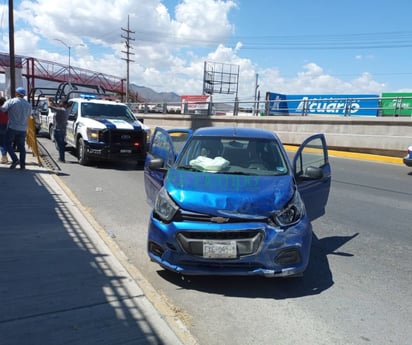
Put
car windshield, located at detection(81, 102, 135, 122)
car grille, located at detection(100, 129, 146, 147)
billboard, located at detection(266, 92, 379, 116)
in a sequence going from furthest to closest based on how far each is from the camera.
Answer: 1. billboard, located at detection(266, 92, 379, 116)
2. car windshield, located at detection(81, 102, 135, 122)
3. car grille, located at detection(100, 129, 146, 147)

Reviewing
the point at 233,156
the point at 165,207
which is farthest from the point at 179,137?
the point at 165,207

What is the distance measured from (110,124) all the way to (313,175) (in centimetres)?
831

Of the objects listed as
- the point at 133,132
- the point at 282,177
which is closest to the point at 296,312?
the point at 282,177

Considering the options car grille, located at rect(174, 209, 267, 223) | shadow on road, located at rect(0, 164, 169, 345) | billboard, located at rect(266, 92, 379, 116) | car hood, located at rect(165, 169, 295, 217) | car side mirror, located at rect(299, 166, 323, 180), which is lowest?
shadow on road, located at rect(0, 164, 169, 345)

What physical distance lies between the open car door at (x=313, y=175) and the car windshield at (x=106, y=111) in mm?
8258

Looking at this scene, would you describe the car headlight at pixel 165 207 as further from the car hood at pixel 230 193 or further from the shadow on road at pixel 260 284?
the shadow on road at pixel 260 284

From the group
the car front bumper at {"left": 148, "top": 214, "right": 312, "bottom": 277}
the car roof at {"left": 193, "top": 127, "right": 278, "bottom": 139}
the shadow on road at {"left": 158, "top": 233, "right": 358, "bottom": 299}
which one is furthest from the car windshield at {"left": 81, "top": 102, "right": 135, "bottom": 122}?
the car front bumper at {"left": 148, "top": 214, "right": 312, "bottom": 277}

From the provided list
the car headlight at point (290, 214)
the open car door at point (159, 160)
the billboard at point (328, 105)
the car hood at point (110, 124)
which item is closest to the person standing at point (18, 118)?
the car hood at point (110, 124)

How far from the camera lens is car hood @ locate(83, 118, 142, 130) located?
12000 mm

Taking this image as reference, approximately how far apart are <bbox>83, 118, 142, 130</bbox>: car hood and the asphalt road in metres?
4.78

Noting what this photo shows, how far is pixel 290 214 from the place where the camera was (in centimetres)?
411

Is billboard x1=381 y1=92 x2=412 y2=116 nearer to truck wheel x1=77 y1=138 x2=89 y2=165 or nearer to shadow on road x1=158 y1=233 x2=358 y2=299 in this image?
truck wheel x1=77 y1=138 x2=89 y2=165

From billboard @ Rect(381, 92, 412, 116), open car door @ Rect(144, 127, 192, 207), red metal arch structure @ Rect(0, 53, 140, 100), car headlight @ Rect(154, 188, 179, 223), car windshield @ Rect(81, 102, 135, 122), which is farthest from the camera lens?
red metal arch structure @ Rect(0, 53, 140, 100)

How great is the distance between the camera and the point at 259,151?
5.42m
